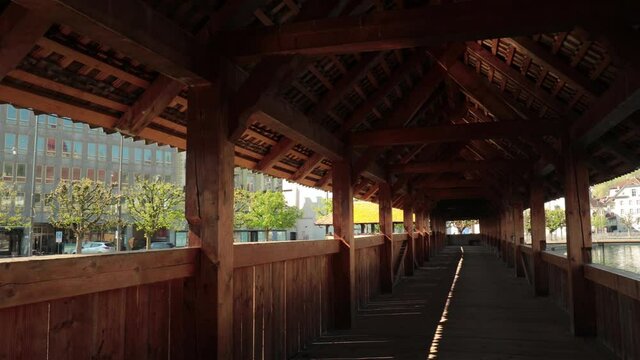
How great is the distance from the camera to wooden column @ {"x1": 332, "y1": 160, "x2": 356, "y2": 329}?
8.47 metres

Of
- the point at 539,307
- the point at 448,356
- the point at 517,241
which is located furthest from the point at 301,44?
the point at 517,241

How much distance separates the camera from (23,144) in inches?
1508

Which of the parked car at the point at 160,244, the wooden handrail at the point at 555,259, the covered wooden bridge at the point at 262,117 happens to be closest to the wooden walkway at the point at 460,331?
the covered wooden bridge at the point at 262,117

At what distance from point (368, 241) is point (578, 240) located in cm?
457

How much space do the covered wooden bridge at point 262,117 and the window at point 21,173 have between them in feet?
115

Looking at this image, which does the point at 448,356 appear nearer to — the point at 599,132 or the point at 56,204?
the point at 599,132

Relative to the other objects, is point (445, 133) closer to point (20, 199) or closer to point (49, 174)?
point (20, 199)

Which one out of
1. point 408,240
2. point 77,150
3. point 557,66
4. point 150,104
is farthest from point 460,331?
point 77,150

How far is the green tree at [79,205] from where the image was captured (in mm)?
35406

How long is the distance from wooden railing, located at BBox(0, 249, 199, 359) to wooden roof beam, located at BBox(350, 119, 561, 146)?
5369mm

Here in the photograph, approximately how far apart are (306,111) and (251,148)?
0.99m

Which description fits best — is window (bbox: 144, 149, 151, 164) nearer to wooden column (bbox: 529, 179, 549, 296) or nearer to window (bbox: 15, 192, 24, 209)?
window (bbox: 15, 192, 24, 209)

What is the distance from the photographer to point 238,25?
4.99 metres

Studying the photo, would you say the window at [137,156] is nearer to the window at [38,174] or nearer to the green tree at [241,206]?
the window at [38,174]
